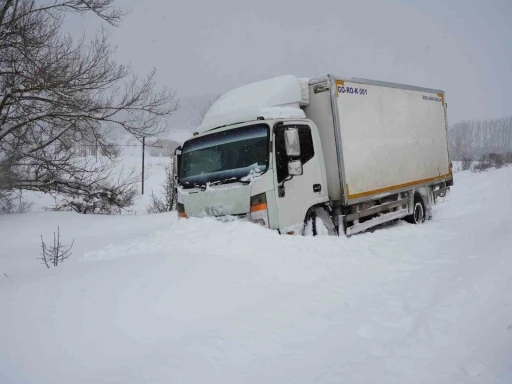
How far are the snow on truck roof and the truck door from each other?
409mm

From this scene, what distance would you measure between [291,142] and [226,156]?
1.13 meters

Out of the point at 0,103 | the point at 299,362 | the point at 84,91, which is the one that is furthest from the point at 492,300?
the point at 0,103

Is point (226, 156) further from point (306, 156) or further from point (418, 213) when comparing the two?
point (418, 213)

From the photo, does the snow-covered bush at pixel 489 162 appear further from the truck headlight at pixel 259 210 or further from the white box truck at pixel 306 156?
the truck headlight at pixel 259 210

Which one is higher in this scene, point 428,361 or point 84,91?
point 84,91

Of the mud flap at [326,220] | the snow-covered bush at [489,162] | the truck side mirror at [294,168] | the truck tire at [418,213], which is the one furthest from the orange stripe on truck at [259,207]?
the snow-covered bush at [489,162]

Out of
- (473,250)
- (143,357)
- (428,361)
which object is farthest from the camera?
(473,250)

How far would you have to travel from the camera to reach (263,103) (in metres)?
6.57

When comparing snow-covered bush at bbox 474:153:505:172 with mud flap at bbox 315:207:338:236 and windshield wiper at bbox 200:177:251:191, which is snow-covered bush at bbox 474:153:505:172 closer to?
mud flap at bbox 315:207:338:236

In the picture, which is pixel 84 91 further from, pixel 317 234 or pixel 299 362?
pixel 299 362

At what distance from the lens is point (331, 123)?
6.85m

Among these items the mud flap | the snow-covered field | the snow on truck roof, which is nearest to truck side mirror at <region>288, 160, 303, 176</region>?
the snow on truck roof

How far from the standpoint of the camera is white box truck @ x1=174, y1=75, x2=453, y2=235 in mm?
5672

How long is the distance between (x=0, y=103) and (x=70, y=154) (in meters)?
2.98
